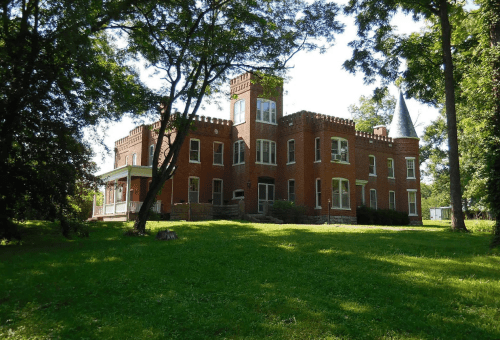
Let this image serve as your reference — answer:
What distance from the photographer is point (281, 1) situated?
649 inches

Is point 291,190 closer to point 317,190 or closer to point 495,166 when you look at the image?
point 317,190

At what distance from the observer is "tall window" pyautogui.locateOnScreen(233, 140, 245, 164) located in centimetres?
3014

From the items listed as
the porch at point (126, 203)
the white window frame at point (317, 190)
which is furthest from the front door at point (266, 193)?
the porch at point (126, 203)

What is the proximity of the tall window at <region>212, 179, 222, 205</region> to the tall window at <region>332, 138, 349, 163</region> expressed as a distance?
880 cm

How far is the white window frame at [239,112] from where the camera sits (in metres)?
30.5

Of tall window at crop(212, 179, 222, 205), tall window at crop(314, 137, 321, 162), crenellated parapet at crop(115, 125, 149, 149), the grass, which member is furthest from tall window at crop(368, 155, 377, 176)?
the grass

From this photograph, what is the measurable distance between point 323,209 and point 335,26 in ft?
47.0

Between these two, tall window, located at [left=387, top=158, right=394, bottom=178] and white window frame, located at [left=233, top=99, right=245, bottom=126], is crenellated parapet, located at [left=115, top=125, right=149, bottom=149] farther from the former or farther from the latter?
tall window, located at [left=387, top=158, right=394, bottom=178]

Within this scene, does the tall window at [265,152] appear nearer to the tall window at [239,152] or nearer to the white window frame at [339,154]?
the tall window at [239,152]

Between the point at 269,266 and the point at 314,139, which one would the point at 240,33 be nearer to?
the point at 269,266

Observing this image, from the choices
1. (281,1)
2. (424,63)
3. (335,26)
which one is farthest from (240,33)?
(424,63)

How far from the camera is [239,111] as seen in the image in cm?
3100

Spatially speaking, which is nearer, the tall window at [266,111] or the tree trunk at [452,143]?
the tree trunk at [452,143]

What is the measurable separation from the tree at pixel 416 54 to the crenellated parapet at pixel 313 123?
29.8ft
